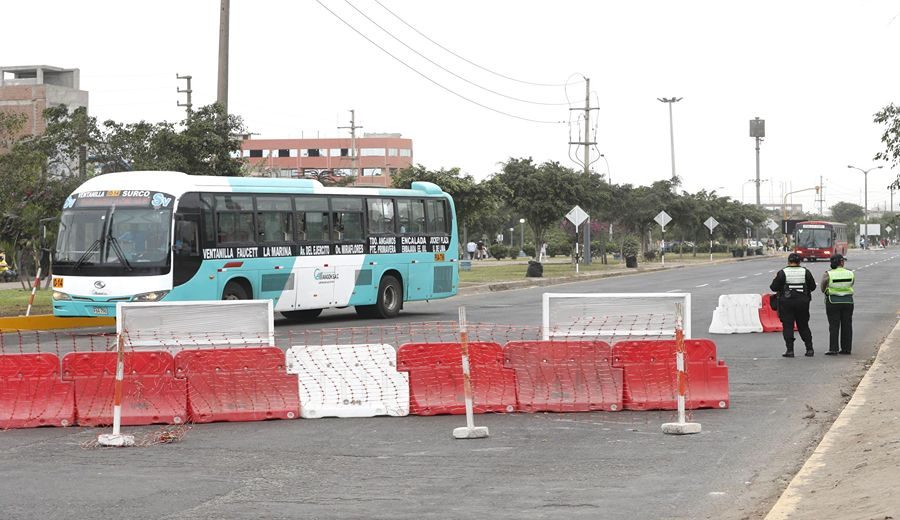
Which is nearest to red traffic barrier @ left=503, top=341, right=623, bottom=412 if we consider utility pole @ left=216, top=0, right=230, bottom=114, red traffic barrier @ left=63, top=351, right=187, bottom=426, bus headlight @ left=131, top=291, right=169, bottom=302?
red traffic barrier @ left=63, top=351, right=187, bottom=426

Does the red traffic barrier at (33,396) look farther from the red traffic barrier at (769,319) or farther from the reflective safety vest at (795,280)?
the red traffic barrier at (769,319)

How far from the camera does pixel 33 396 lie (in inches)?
477

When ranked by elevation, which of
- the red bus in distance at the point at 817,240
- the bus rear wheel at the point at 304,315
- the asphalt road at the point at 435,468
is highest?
the red bus in distance at the point at 817,240

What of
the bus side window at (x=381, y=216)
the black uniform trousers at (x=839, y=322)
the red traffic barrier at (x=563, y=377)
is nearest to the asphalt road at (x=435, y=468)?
the red traffic barrier at (x=563, y=377)

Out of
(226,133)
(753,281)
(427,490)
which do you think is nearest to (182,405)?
(427,490)

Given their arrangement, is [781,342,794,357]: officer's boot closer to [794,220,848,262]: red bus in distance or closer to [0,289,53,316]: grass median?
[0,289,53,316]: grass median

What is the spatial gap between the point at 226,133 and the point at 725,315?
15006 millimetres

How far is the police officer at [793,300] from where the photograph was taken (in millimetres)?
18438

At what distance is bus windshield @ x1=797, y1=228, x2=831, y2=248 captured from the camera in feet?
273

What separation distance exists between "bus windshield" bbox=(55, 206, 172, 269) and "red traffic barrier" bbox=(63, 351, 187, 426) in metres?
10.6

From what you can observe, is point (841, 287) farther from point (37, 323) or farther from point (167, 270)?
point (37, 323)

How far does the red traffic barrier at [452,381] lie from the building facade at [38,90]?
85604mm

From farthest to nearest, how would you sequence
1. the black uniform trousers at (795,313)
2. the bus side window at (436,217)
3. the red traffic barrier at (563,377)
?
the bus side window at (436,217) < the black uniform trousers at (795,313) < the red traffic barrier at (563,377)

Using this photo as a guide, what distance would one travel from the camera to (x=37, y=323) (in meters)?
24.5
